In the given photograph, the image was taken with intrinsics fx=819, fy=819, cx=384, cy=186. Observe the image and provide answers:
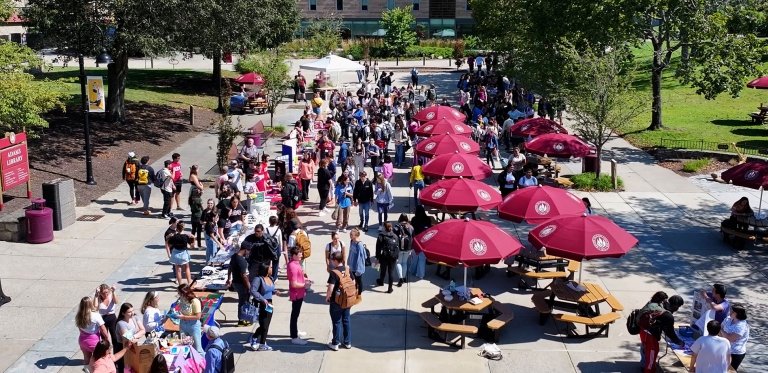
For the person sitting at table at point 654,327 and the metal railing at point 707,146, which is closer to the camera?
the person sitting at table at point 654,327

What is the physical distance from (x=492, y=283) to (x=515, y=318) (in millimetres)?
1990

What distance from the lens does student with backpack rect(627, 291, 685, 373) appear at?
40.6 feet

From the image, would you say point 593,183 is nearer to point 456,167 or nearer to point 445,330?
point 456,167

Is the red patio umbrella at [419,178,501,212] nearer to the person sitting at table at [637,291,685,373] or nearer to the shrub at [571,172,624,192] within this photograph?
the person sitting at table at [637,291,685,373]

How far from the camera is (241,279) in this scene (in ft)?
45.4

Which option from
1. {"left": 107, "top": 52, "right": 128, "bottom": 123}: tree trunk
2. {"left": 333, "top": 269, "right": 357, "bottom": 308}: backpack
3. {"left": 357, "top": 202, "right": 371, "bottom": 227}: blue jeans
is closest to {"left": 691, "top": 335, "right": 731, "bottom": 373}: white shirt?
{"left": 333, "top": 269, "right": 357, "bottom": 308}: backpack

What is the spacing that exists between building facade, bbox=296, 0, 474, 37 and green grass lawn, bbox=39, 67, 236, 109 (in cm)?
3959

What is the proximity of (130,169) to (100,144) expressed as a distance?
825cm

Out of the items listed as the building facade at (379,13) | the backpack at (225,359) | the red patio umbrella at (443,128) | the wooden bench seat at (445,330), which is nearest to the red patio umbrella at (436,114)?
the red patio umbrella at (443,128)

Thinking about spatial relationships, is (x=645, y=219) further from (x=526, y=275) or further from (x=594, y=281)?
(x=526, y=275)

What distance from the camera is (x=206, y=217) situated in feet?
56.4

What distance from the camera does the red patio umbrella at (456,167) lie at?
20.2 m

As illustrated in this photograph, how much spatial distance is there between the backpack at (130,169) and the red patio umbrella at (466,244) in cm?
1047

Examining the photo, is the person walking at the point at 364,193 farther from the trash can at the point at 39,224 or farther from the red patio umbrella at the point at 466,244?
the trash can at the point at 39,224
